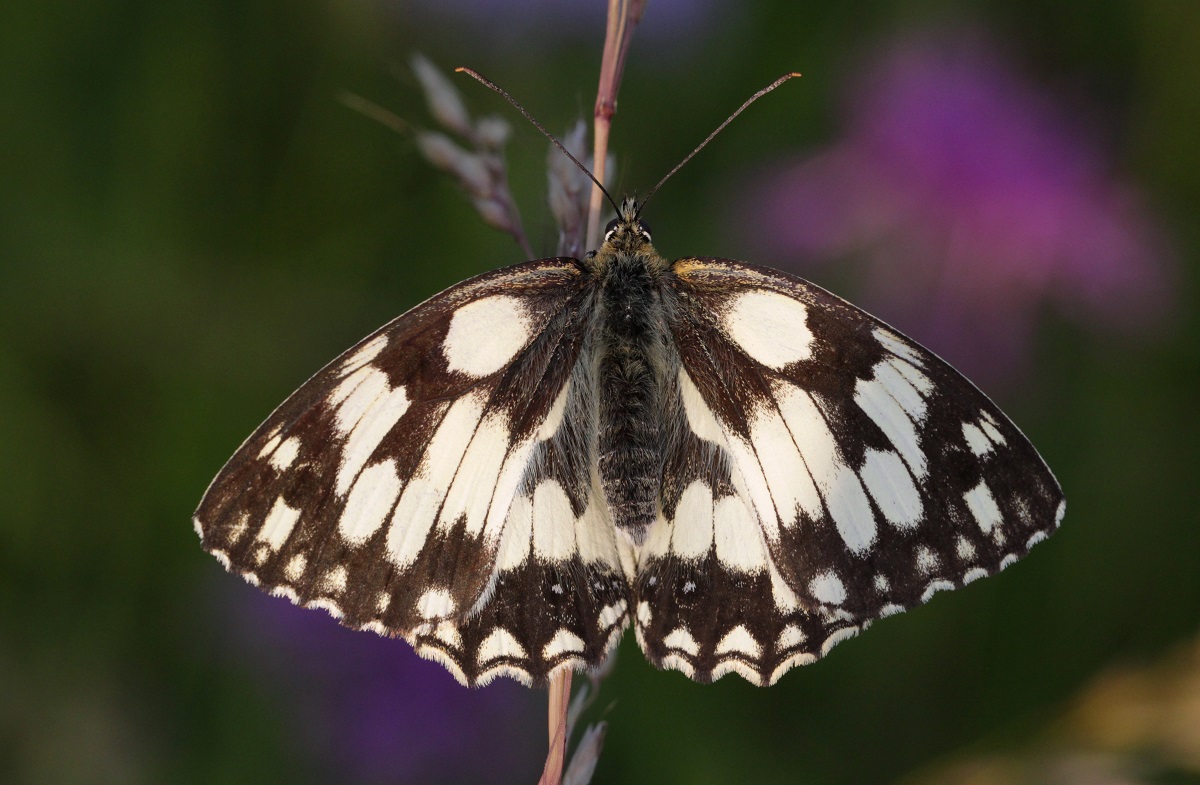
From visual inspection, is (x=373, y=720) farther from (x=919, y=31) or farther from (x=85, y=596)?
(x=919, y=31)

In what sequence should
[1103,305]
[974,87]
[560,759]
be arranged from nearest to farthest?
[560,759]
[1103,305]
[974,87]

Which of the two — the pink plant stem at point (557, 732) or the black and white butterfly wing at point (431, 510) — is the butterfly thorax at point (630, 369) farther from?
the pink plant stem at point (557, 732)

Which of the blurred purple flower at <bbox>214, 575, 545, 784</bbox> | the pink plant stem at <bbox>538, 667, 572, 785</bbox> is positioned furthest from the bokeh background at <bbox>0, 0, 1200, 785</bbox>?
the pink plant stem at <bbox>538, 667, 572, 785</bbox>

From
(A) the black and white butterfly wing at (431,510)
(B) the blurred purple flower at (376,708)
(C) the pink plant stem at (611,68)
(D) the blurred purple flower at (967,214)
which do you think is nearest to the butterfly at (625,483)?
(A) the black and white butterfly wing at (431,510)

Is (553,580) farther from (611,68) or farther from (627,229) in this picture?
(611,68)

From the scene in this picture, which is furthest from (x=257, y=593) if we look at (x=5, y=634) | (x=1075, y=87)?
(x=1075, y=87)

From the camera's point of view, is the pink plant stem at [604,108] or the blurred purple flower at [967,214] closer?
the pink plant stem at [604,108]
